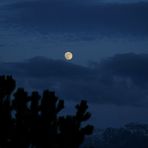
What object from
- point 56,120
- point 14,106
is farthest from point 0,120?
point 56,120

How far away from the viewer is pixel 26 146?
129ft

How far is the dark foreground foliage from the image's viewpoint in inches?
1531

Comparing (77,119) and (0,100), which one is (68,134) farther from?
(0,100)

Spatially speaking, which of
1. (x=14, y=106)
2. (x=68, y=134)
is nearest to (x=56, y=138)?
(x=68, y=134)

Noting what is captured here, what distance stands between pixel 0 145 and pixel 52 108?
4201 millimetres

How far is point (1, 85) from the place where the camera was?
38.6 m

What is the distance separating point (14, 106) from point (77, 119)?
4.26m

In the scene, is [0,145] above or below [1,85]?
below

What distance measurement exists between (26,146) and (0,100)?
3484 mm

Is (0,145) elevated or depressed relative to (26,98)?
depressed

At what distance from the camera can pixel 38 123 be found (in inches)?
1551

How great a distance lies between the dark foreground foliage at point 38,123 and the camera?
1531 inches

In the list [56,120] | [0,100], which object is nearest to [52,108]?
[56,120]

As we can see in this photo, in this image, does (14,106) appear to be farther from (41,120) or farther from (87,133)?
(87,133)
